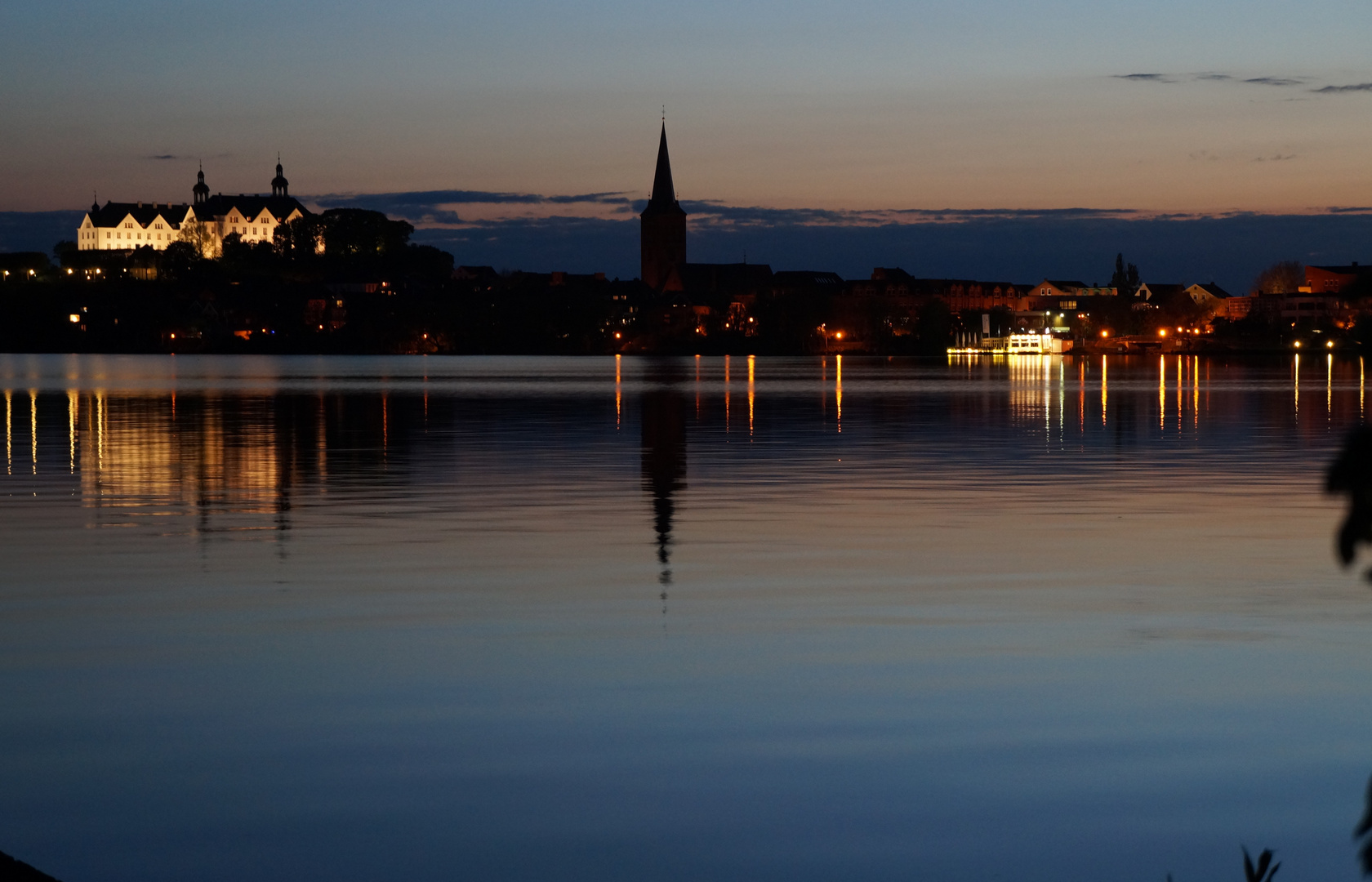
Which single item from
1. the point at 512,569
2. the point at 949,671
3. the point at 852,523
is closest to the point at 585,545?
the point at 512,569

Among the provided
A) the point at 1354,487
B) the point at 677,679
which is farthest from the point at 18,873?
the point at 677,679

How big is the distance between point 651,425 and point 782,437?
20.1 feet

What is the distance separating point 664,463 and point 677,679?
19.2m

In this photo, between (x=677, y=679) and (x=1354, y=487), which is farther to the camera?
(x=677, y=679)

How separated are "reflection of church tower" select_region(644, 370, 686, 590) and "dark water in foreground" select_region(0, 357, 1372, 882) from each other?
0.53 feet

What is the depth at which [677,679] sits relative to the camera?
1056 cm

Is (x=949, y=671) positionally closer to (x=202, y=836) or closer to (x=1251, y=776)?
(x=1251, y=776)

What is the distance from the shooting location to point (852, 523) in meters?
19.7

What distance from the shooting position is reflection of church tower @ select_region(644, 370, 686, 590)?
18083 millimetres

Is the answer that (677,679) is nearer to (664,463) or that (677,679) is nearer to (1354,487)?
(1354,487)

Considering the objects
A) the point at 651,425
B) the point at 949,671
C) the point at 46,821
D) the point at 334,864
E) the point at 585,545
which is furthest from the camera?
the point at 651,425

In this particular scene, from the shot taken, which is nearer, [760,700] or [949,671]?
[760,700]

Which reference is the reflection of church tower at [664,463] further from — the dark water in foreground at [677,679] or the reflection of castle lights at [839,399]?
the reflection of castle lights at [839,399]

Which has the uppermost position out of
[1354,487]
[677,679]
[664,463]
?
[1354,487]
